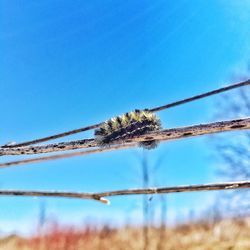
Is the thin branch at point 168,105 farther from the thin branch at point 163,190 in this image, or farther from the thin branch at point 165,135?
the thin branch at point 163,190

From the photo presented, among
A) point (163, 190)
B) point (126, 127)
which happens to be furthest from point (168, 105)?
point (163, 190)

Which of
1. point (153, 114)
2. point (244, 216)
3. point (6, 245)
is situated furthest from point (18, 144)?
point (244, 216)

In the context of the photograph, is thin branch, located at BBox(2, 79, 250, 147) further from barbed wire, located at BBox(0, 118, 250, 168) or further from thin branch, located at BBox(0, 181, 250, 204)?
thin branch, located at BBox(0, 181, 250, 204)

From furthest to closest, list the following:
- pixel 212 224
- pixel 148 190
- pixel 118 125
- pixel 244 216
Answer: pixel 244 216, pixel 212 224, pixel 118 125, pixel 148 190

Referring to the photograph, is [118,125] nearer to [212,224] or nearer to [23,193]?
[23,193]

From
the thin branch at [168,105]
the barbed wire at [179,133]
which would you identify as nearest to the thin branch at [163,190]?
the barbed wire at [179,133]

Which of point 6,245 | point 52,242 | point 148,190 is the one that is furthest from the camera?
point 52,242
